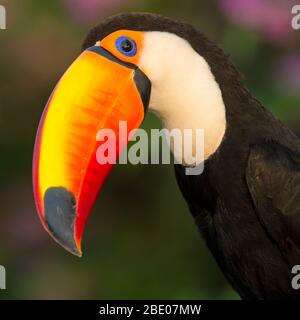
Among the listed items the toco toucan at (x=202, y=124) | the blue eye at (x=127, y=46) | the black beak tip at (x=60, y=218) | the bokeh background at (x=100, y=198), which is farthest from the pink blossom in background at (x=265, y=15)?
the black beak tip at (x=60, y=218)

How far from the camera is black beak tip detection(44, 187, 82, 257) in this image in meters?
2.67

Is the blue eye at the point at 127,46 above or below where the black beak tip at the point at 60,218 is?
above

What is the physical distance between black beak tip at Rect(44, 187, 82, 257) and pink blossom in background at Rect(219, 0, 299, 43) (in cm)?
140

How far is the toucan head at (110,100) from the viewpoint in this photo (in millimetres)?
2740

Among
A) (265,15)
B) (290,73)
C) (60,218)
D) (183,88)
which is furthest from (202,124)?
(290,73)

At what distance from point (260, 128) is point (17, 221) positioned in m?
1.59

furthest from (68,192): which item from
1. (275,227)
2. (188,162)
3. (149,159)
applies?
(149,159)

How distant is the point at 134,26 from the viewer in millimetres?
2898

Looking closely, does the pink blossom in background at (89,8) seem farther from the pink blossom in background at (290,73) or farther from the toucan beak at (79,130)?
the toucan beak at (79,130)

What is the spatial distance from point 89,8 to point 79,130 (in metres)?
1.32

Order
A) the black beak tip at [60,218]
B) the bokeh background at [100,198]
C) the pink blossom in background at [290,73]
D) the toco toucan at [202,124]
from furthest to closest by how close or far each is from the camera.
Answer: the bokeh background at [100,198], the pink blossom in background at [290,73], the toco toucan at [202,124], the black beak tip at [60,218]

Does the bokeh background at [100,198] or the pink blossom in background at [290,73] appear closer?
the pink blossom in background at [290,73]

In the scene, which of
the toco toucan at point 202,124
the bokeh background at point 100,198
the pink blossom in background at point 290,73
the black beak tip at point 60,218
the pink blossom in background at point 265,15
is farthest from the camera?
the bokeh background at point 100,198

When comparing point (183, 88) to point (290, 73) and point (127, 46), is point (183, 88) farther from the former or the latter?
point (290, 73)
